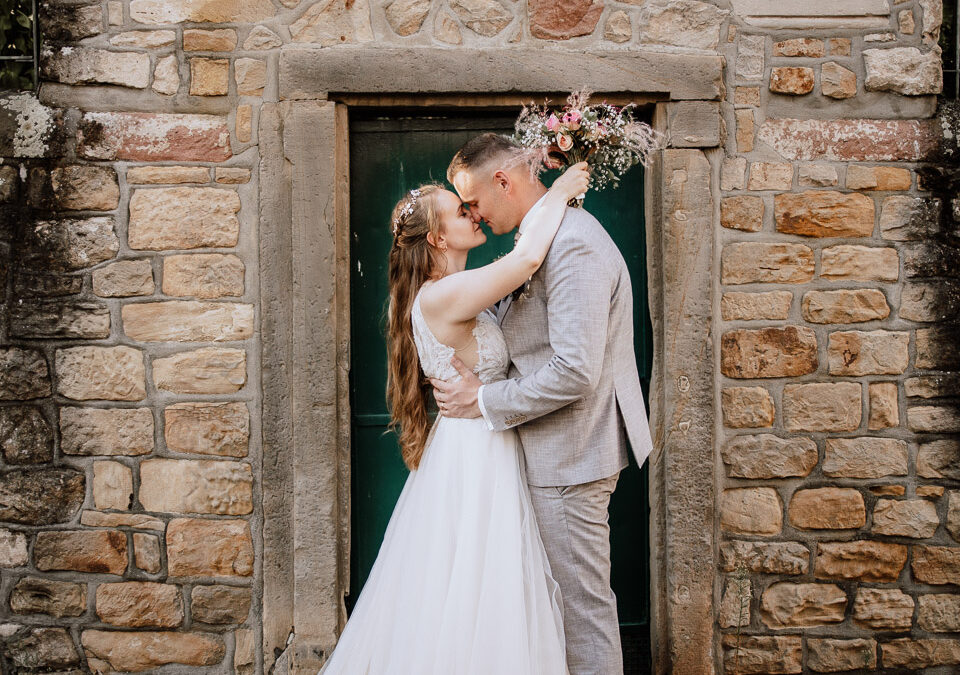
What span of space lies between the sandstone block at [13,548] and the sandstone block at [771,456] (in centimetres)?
303

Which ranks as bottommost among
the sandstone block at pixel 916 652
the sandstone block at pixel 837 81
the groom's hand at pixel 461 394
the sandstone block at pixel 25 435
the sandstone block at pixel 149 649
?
the sandstone block at pixel 916 652

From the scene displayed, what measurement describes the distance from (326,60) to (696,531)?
8.31 ft

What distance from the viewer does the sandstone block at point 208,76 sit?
3320 millimetres

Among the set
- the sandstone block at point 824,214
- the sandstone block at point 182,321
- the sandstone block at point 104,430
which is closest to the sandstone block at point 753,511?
the sandstone block at point 824,214

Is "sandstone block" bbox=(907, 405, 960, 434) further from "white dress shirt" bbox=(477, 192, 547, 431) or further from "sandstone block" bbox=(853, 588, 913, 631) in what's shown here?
"white dress shirt" bbox=(477, 192, 547, 431)

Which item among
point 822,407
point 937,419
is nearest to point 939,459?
point 937,419

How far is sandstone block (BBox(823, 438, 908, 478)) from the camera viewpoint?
11.0ft

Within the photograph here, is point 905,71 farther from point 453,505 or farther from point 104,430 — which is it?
point 104,430

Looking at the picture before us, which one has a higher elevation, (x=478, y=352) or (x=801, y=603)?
(x=478, y=352)

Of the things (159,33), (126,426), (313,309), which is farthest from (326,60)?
(126,426)

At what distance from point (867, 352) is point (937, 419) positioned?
416mm

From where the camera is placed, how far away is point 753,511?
11.1 ft

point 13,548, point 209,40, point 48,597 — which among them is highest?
point 209,40

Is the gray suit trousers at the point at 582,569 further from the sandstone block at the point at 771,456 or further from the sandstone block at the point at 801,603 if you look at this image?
the sandstone block at the point at 801,603
